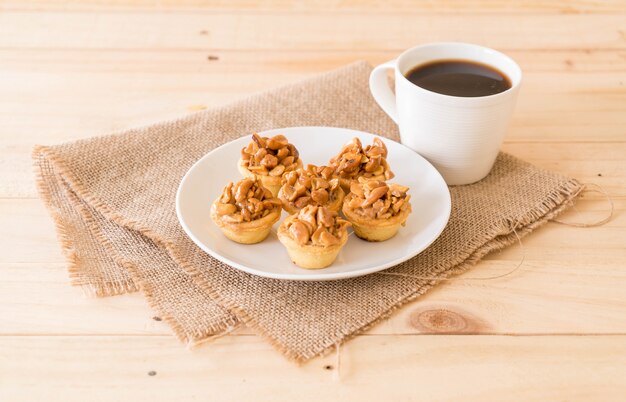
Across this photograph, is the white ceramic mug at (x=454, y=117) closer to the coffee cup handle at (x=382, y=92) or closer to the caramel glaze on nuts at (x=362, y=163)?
the coffee cup handle at (x=382, y=92)

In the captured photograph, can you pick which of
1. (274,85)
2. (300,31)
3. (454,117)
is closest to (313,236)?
(454,117)

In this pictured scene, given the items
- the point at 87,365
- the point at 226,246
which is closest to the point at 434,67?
the point at 226,246

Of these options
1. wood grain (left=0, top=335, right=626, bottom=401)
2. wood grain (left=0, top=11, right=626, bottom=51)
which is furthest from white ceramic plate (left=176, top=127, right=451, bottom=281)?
wood grain (left=0, top=11, right=626, bottom=51)

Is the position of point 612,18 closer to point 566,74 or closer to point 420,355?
point 566,74

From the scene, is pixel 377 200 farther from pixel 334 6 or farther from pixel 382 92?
pixel 334 6

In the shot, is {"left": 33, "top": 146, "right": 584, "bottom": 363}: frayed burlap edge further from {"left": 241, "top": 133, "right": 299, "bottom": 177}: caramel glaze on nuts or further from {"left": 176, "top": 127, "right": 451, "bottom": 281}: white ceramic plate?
{"left": 241, "top": 133, "right": 299, "bottom": 177}: caramel glaze on nuts

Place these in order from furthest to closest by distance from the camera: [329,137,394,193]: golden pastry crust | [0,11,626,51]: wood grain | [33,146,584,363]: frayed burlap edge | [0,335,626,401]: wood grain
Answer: [0,11,626,51]: wood grain, [329,137,394,193]: golden pastry crust, [33,146,584,363]: frayed burlap edge, [0,335,626,401]: wood grain
